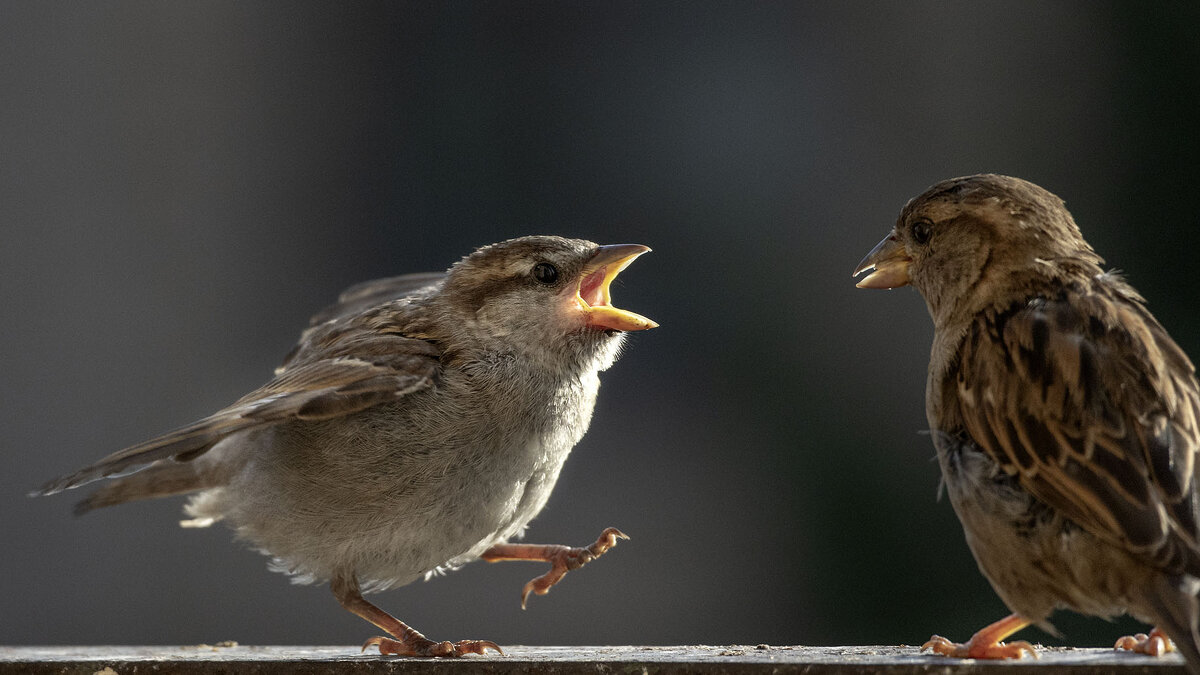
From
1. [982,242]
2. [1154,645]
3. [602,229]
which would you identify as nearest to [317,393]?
[982,242]

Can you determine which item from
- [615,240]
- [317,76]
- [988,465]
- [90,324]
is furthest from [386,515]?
[317,76]

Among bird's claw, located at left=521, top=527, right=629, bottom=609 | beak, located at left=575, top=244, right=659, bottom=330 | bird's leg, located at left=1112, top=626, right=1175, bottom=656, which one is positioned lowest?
bird's leg, located at left=1112, top=626, right=1175, bottom=656

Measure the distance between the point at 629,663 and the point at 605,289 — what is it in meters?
1.17

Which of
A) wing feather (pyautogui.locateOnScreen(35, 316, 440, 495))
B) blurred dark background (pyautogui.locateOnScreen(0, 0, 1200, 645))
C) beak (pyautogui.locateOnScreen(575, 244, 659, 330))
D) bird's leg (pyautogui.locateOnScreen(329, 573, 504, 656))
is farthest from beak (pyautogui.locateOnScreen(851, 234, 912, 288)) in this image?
blurred dark background (pyautogui.locateOnScreen(0, 0, 1200, 645))

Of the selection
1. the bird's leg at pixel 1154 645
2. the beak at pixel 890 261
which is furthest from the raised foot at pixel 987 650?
the beak at pixel 890 261

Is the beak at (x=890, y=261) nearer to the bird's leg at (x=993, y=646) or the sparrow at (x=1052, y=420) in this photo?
the sparrow at (x=1052, y=420)

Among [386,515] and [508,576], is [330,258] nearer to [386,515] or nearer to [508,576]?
[508,576]

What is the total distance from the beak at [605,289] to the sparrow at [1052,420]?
647 mm

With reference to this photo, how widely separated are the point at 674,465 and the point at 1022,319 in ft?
11.8

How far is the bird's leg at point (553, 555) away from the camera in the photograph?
114 inches

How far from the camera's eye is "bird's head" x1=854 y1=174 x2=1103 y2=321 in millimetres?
2449

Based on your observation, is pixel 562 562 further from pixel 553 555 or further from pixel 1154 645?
pixel 1154 645

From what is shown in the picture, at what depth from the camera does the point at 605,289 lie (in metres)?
3.15

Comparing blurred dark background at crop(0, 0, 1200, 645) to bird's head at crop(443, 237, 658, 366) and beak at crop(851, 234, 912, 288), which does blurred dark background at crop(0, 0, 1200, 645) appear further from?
beak at crop(851, 234, 912, 288)
